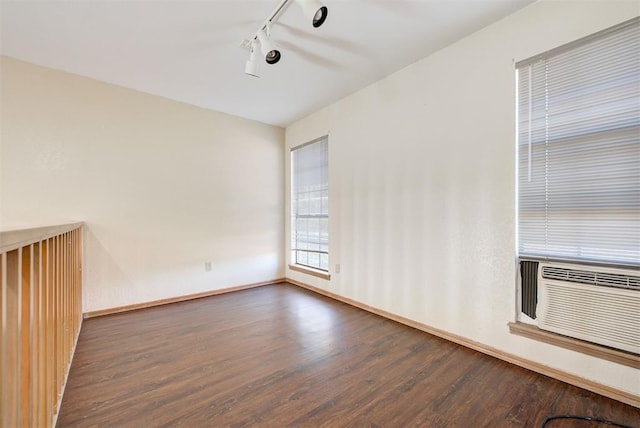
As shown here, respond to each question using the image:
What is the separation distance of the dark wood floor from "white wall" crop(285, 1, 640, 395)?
0.29 metres

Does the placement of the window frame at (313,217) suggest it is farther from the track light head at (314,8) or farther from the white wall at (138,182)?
the track light head at (314,8)

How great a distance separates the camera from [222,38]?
2293 millimetres

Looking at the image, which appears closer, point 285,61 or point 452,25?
point 452,25

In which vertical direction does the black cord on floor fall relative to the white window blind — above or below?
below

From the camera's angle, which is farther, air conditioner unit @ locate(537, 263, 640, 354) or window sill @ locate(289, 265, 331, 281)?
window sill @ locate(289, 265, 331, 281)

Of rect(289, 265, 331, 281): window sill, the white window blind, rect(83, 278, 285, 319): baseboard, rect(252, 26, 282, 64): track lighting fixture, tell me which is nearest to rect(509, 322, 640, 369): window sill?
the white window blind

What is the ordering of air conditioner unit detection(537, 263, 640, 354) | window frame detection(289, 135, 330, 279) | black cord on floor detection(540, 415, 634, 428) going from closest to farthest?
black cord on floor detection(540, 415, 634, 428) → air conditioner unit detection(537, 263, 640, 354) → window frame detection(289, 135, 330, 279)

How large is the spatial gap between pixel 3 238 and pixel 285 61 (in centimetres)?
259

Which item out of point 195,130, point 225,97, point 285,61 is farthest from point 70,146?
point 285,61

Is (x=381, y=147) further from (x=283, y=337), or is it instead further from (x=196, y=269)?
(x=196, y=269)

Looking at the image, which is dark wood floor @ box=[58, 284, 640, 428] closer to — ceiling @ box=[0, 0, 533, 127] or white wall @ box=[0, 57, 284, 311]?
white wall @ box=[0, 57, 284, 311]

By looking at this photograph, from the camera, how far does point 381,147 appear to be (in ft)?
9.92

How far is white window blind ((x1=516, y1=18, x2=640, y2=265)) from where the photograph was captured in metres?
1.61

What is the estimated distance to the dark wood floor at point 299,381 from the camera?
149cm
